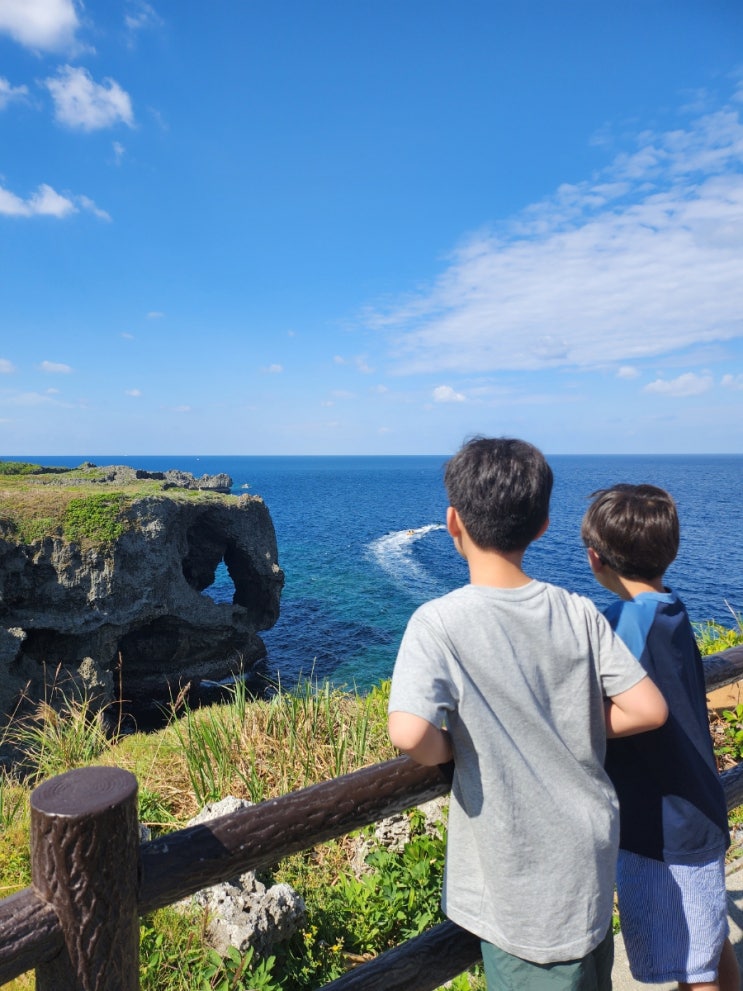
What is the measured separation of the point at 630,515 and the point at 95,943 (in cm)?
213

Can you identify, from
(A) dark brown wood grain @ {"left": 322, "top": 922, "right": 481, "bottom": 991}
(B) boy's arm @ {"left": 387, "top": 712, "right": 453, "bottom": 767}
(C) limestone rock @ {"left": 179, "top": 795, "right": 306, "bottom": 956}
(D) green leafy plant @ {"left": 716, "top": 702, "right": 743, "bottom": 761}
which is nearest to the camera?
(B) boy's arm @ {"left": 387, "top": 712, "right": 453, "bottom": 767}

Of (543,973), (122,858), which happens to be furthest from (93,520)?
(543,973)

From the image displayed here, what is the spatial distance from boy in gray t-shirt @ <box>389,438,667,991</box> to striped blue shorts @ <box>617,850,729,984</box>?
44 centimetres

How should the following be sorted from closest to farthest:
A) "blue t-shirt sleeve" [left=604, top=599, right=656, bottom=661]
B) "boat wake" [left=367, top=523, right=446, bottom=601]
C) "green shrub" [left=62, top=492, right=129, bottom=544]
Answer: "blue t-shirt sleeve" [left=604, top=599, right=656, bottom=661], "green shrub" [left=62, top=492, right=129, bottom=544], "boat wake" [left=367, top=523, right=446, bottom=601]

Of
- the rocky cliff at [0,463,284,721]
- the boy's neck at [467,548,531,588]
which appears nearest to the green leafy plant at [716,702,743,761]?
the boy's neck at [467,548,531,588]

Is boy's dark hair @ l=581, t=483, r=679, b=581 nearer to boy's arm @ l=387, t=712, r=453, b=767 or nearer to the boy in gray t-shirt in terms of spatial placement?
the boy in gray t-shirt

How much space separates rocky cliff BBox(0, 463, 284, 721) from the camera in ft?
62.7

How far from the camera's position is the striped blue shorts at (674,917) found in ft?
7.64

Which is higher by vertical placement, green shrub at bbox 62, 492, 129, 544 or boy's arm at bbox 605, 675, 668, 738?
Result: boy's arm at bbox 605, 675, 668, 738

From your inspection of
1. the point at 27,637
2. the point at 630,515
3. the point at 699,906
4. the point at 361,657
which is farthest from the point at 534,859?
the point at 361,657

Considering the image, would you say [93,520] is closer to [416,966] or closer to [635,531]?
[416,966]

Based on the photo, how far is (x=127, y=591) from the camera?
67.5ft

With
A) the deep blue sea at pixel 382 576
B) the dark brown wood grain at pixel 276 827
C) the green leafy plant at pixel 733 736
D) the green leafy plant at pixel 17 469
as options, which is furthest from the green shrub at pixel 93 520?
the dark brown wood grain at pixel 276 827

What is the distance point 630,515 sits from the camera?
2.38 m
